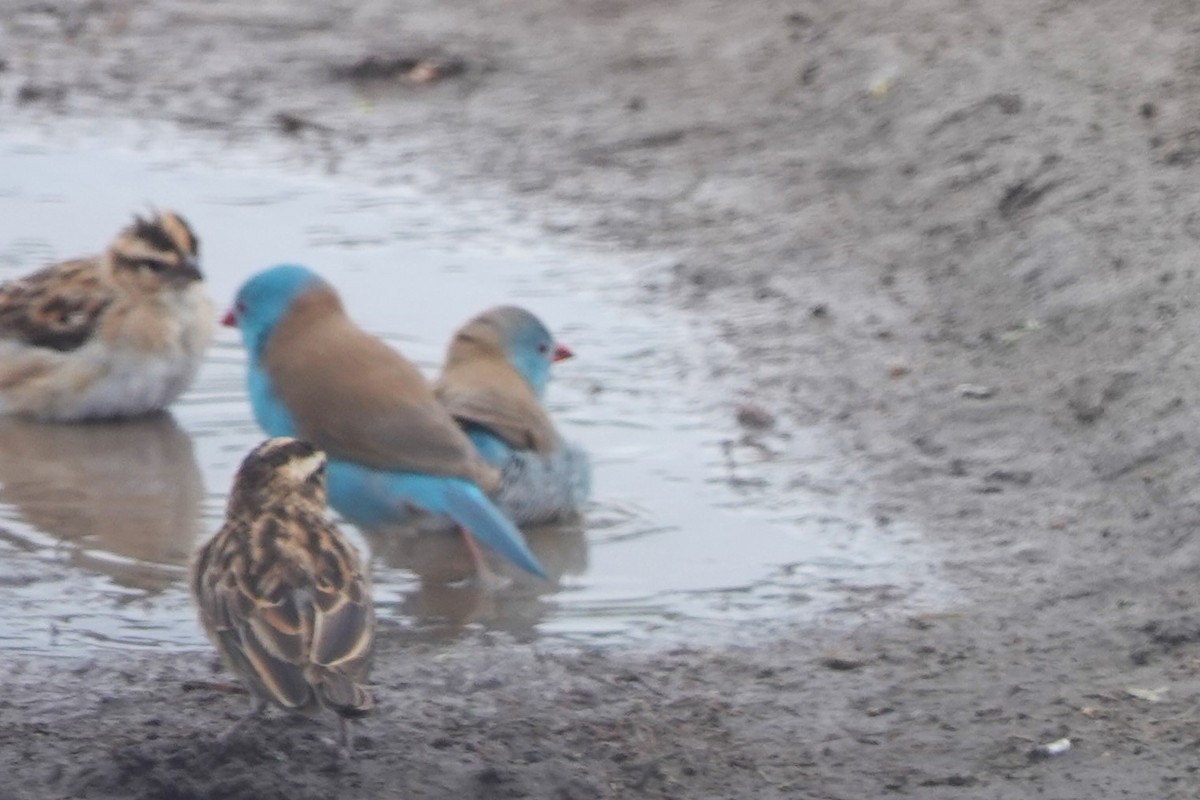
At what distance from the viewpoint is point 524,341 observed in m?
7.95

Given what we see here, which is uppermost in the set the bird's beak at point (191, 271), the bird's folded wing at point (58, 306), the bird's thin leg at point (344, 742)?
the bird's beak at point (191, 271)

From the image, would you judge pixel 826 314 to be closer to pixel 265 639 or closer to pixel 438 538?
pixel 438 538

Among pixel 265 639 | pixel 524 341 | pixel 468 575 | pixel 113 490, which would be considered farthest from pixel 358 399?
pixel 265 639

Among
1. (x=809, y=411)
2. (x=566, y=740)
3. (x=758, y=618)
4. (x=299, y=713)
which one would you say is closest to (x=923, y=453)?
(x=809, y=411)

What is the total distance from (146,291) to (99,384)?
14.4 inches

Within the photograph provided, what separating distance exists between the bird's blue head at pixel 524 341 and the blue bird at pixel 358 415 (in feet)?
1.47

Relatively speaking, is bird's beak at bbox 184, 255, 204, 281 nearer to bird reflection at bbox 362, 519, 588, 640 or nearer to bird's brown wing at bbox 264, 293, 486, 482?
bird's brown wing at bbox 264, 293, 486, 482

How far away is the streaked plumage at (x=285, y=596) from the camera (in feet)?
17.1

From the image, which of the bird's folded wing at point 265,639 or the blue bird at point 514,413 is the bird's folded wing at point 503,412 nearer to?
the blue bird at point 514,413

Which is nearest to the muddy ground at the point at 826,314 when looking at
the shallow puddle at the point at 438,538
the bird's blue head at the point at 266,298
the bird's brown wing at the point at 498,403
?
the shallow puddle at the point at 438,538

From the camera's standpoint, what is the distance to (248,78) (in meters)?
12.7

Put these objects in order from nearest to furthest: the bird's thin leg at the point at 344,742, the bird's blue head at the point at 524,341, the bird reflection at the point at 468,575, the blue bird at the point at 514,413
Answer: the bird's thin leg at the point at 344,742
the bird reflection at the point at 468,575
the blue bird at the point at 514,413
the bird's blue head at the point at 524,341

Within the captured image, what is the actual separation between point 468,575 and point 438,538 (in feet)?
1.22

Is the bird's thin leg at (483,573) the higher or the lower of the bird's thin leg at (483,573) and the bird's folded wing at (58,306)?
the lower
